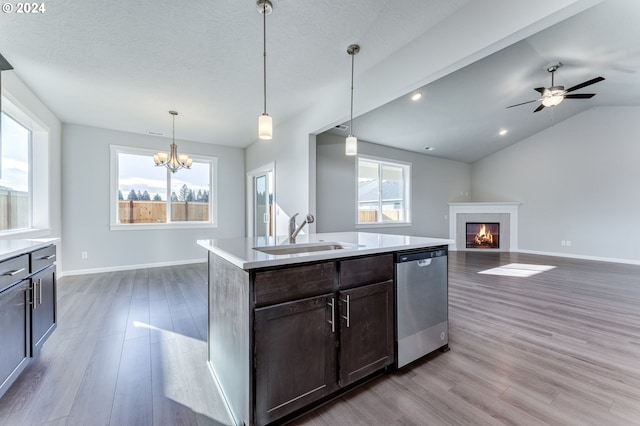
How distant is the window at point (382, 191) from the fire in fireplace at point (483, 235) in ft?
7.57

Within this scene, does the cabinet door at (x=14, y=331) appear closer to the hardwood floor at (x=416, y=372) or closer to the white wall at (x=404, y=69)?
the hardwood floor at (x=416, y=372)

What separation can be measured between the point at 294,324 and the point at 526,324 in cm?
258

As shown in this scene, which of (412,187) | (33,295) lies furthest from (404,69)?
(412,187)

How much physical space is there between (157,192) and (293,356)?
5.31m

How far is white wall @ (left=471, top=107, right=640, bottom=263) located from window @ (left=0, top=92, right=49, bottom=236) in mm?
10019

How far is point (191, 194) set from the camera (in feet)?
19.1

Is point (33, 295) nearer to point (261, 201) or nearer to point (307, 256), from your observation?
point (307, 256)

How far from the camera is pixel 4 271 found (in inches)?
60.4

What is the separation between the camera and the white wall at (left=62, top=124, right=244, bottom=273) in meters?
4.65

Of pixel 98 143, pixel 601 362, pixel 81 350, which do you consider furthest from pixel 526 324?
pixel 98 143

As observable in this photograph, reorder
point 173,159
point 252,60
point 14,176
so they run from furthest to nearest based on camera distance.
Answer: point 173,159 < point 14,176 < point 252,60

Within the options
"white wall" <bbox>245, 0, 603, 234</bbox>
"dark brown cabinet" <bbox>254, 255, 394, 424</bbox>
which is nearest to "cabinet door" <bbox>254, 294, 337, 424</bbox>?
"dark brown cabinet" <bbox>254, 255, 394, 424</bbox>

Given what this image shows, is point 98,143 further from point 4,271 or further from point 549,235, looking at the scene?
point 549,235

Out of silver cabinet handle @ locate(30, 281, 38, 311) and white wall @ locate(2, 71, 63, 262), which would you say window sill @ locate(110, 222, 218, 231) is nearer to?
white wall @ locate(2, 71, 63, 262)
